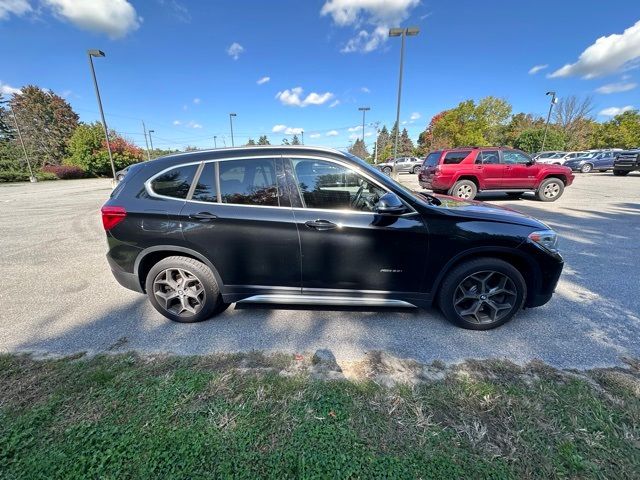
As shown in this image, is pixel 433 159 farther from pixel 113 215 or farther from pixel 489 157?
pixel 113 215

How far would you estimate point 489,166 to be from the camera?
10164 millimetres

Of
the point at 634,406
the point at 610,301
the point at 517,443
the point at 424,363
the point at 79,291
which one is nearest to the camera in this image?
the point at 517,443

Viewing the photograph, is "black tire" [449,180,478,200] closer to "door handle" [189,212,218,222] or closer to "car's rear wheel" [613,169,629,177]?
"door handle" [189,212,218,222]

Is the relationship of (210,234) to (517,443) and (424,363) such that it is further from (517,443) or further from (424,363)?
(517,443)

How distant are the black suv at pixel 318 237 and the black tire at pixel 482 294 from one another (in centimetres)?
1

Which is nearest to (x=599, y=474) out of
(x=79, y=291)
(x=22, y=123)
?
(x=79, y=291)

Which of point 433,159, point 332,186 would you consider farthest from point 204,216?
point 433,159

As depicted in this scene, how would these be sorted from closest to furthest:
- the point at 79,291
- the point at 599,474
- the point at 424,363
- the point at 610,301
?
the point at 599,474 → the point at 424,363 → the point at 610,301 → the point at 79,291

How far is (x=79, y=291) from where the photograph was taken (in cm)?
392

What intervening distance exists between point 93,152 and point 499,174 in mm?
39319

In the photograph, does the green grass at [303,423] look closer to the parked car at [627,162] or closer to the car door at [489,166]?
the car door at [489,166]

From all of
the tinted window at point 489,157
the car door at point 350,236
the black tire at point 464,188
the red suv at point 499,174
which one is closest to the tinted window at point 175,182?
the car door at point 350,236

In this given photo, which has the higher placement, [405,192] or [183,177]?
[183,177]

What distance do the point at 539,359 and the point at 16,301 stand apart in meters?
5.92
